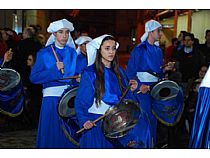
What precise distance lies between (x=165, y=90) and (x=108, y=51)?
142 cm

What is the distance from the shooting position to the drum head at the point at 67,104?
3.94 m

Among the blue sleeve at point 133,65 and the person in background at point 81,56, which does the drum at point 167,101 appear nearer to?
the blue sleeve at point 133,65

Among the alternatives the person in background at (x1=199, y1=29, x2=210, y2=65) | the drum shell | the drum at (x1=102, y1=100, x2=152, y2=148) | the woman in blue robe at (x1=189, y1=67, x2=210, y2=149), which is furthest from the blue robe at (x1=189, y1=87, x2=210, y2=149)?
the person in background at (x1=199, y1=29, x2=210, y2=65)

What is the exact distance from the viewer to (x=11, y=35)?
659 cm

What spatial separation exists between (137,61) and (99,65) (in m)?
1.35

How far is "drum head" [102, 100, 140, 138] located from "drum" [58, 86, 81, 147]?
0.72 metres

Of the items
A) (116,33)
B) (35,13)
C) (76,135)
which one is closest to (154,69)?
(76,135)

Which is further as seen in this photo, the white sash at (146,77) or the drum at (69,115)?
the white sash at (146,77)

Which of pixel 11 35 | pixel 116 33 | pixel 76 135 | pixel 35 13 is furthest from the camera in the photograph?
pixel 116 33

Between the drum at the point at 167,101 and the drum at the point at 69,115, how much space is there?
980 mm

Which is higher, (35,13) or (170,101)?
(35,13)

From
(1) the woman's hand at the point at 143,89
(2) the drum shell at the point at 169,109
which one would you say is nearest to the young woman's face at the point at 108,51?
(1) the woman's hand at the point at 143,89

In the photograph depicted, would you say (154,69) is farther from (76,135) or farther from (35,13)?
(35,13)

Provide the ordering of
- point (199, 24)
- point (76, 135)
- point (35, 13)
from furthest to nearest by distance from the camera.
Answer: point (35, 13) → point (199, 24) → point (76, 135)
